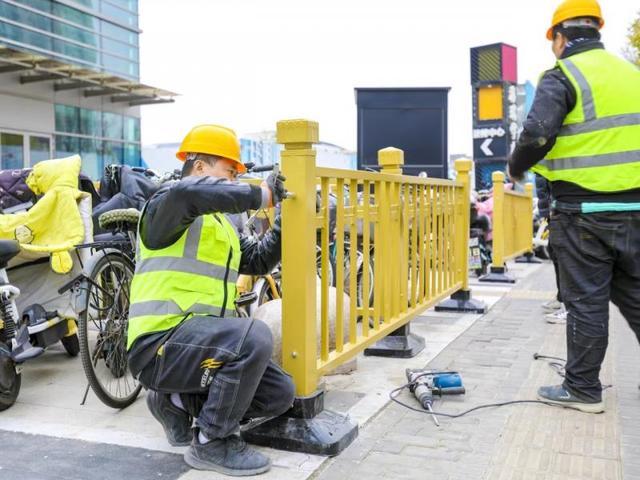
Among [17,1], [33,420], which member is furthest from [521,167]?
[17,1]

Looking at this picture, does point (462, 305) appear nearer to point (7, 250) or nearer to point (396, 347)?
point (396, 347)

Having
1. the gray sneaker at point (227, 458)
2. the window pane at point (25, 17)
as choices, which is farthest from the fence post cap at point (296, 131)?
→ the window pane at point (25, 17)

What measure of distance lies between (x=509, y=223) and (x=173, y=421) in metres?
7.62

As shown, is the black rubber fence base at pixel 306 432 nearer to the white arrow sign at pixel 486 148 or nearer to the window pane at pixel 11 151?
the window pane at pixel 11 151

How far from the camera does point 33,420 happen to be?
3.40 meters

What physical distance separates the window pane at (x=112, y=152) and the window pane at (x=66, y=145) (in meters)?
1.31

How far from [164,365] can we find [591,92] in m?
2.42

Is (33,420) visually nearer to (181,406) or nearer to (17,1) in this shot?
(181,406)

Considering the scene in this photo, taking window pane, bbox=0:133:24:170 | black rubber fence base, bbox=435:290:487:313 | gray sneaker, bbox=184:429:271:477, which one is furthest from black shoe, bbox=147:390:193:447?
window pane, bbox=0:133:24:170

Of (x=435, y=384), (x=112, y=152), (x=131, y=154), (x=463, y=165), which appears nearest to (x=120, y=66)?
(x=131, y=154)

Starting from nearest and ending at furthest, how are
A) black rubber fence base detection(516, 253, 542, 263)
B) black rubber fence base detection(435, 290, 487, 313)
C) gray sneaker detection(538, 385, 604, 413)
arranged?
gray sneaker detection(538, 385, 604, 413) < black rubber fence base detection(435, 290, 487, 313) < black rubber fence base detection(516, 253, 542, 263)

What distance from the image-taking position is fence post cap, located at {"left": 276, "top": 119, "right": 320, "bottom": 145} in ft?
9.64

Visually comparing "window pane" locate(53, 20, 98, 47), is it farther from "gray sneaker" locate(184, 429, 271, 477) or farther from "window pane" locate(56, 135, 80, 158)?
"gray sneaker" locate(184, 429, 271, 477)

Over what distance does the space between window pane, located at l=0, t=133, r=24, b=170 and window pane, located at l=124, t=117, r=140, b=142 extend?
15.9ft
